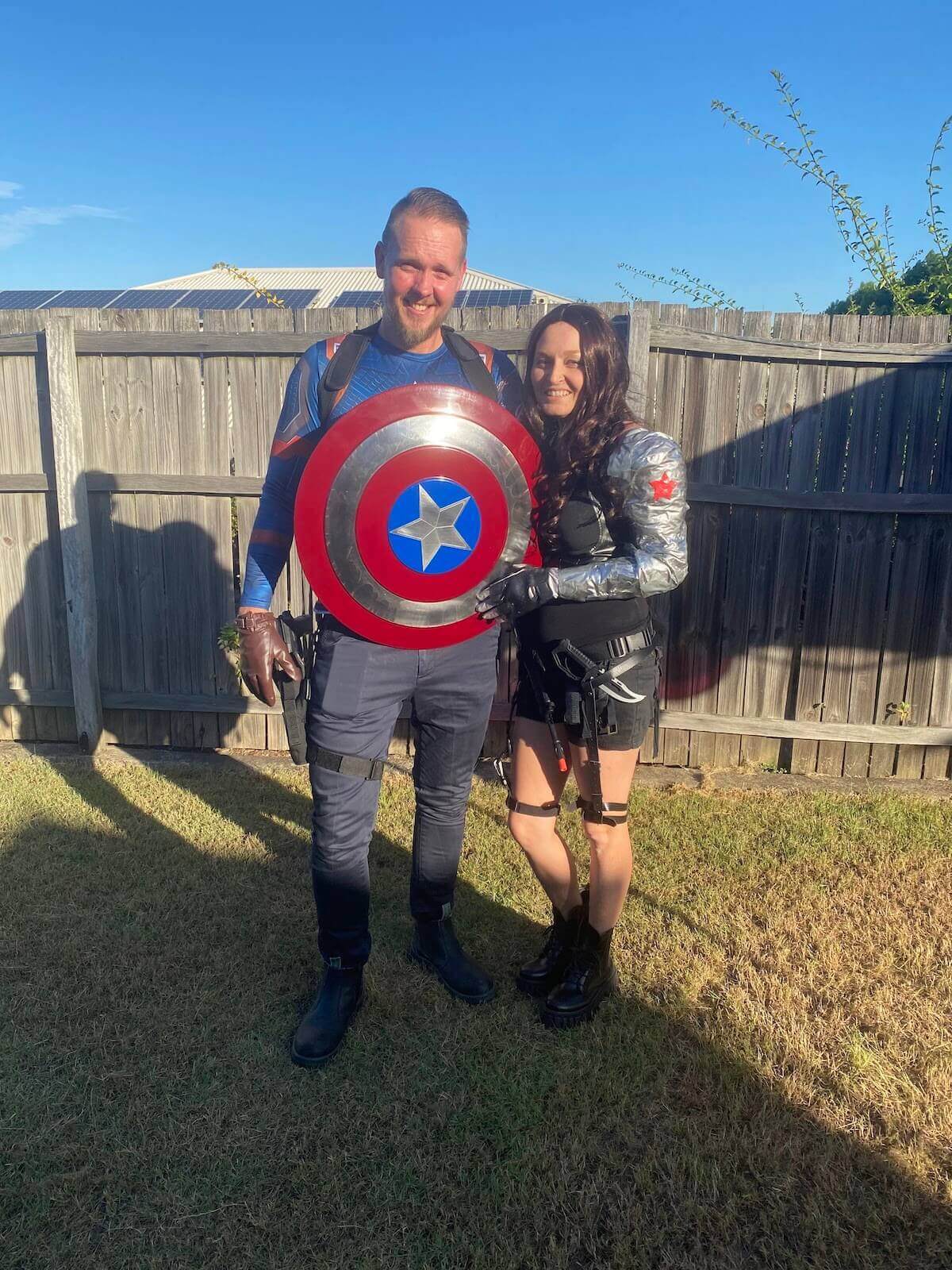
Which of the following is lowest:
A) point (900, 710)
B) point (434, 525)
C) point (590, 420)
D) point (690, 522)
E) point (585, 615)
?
point (900, 710)

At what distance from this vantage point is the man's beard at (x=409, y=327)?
7.59 ft

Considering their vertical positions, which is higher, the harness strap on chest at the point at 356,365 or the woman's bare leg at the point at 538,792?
the harness strap on chest at the point at 356,365

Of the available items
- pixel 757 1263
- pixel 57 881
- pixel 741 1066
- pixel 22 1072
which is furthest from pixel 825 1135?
pixel 57 881

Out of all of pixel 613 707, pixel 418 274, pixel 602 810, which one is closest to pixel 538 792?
pixel 602 810

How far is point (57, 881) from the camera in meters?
3.35

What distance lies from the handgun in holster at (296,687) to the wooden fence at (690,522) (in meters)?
2.06

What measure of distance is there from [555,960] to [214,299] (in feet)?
26.6

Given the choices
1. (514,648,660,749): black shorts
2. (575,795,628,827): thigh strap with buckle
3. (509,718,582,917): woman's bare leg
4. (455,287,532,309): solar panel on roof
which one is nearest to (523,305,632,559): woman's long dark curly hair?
(514,648,660,749): black shorts

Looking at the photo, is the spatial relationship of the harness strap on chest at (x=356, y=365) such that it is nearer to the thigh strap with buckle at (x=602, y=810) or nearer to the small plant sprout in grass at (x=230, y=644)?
the thigh strap with buckle at (x=602, y=810)

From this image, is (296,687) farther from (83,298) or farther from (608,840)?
(83,298)

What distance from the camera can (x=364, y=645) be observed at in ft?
7.85

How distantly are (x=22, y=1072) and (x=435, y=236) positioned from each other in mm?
2478

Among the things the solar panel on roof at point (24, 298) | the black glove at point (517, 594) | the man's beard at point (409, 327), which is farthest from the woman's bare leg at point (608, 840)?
the solar panel on roof at point (24, 298)

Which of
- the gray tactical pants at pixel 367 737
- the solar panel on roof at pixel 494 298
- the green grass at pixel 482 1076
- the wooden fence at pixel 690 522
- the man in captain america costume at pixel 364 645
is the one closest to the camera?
the green grass at pixel 482 1076
